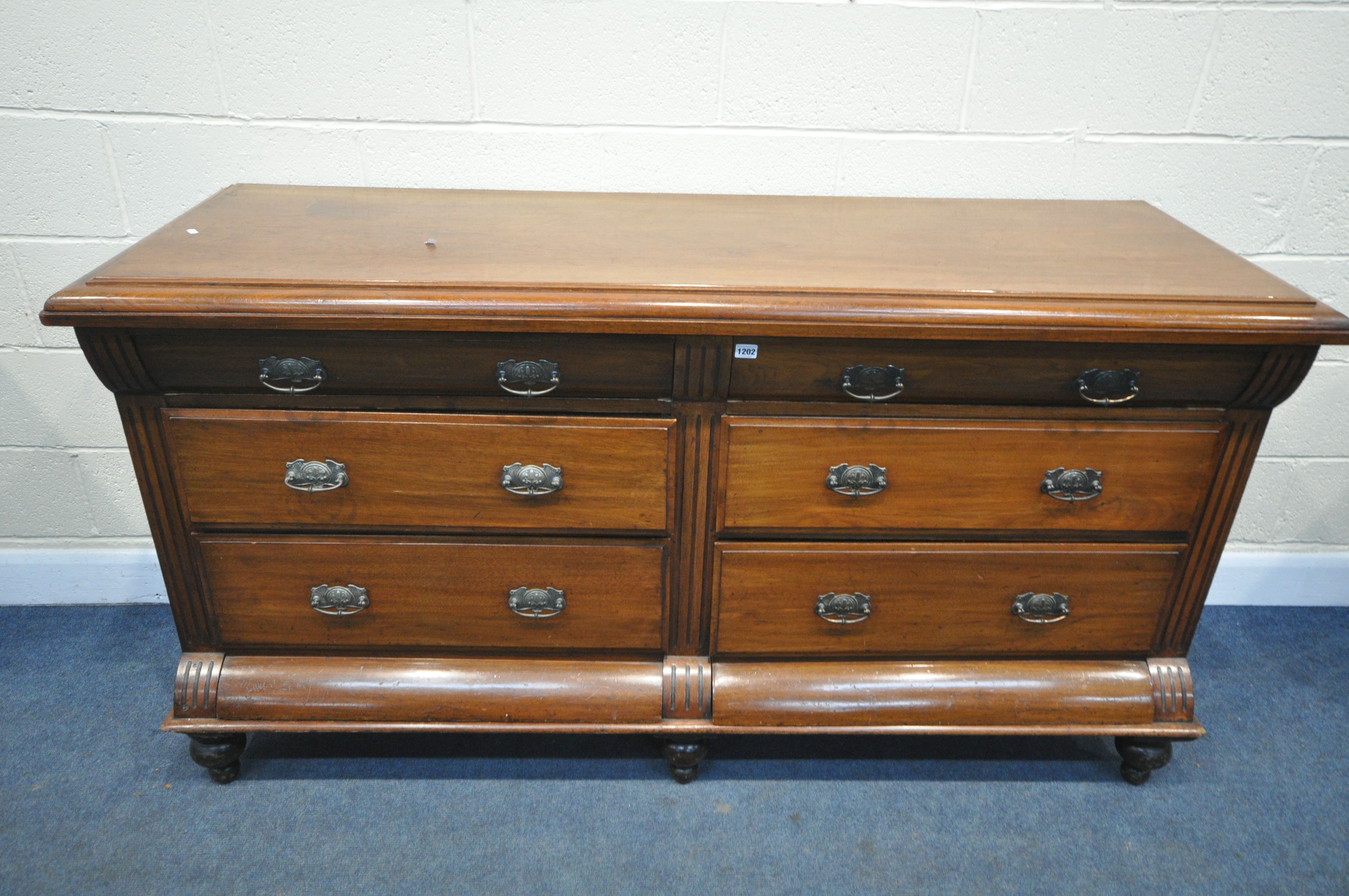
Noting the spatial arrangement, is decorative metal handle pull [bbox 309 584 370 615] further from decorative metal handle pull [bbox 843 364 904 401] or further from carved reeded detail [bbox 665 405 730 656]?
decorative metal handle pull [bbox 843 364 904 401]

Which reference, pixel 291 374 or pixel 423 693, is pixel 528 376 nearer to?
pixel 291 374

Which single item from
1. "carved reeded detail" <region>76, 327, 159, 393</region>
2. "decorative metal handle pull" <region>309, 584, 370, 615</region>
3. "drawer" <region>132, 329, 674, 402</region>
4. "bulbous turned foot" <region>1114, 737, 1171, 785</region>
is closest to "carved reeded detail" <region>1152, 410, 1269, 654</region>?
"bulbous turned foot" <region>1114, 737, 1171, 785</region>

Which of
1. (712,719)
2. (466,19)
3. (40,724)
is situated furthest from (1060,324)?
(40,724)

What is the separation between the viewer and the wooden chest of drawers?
138cm

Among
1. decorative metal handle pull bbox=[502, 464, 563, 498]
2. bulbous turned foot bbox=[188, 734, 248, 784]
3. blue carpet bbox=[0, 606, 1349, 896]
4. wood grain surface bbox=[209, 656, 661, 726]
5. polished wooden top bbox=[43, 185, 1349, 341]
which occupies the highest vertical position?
polished wooden top bbox=[43, 185, 1349, 341]

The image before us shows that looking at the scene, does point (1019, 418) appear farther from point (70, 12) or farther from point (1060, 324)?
point (70, 12)

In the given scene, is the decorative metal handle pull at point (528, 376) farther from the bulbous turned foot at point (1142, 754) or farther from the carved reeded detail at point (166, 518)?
the bulbous turned foot at point (1142, 754)

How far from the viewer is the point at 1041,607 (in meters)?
1.66

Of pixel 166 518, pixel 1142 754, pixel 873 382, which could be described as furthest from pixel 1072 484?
pixel 166 518

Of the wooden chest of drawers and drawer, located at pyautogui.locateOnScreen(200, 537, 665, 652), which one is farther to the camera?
drawer, located at pyautogui.locateOnScreen(200, 537, 665, 652)

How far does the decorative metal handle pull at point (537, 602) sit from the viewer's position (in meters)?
1.62

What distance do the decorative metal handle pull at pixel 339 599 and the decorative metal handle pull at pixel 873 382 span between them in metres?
0.87

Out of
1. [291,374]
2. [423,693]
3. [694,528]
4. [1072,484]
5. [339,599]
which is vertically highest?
[291,374]

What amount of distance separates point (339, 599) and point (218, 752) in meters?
0.40
